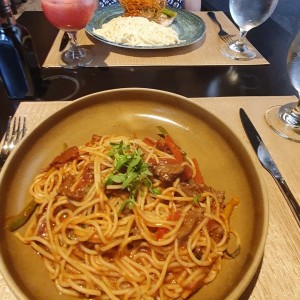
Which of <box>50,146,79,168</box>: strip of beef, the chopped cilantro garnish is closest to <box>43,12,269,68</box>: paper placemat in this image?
<box>50,146,79,168</box>: strip of beef

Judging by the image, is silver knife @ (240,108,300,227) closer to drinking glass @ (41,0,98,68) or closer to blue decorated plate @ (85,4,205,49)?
blue decorated plate @ (85,4,205,49)

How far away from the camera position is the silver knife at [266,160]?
1081 mm

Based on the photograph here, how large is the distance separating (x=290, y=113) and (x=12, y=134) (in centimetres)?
135

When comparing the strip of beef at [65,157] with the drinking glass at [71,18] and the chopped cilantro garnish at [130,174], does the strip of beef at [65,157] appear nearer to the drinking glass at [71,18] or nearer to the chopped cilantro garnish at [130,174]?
the chopped cilantro garnish at [130,174]

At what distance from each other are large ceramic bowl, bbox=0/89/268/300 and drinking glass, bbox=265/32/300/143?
43cm

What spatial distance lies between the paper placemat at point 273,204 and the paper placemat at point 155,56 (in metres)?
0.46

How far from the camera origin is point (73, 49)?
1925mm

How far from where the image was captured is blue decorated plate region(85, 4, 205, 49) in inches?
79.1

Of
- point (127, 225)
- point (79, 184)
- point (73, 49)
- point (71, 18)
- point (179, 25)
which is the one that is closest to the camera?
point (127, 225)

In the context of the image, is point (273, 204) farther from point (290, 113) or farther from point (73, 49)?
point (73, 49)

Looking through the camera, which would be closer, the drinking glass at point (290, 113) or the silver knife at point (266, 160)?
the silver knife at point (266, 160)

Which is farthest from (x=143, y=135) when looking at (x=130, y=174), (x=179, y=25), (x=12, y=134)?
(x=179, y=25)

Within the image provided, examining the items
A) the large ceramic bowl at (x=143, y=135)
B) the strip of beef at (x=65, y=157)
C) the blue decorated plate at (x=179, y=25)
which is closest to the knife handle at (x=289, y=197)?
the large ceramic bowl at (x=143, y=135)

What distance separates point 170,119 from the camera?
130 centimetres
